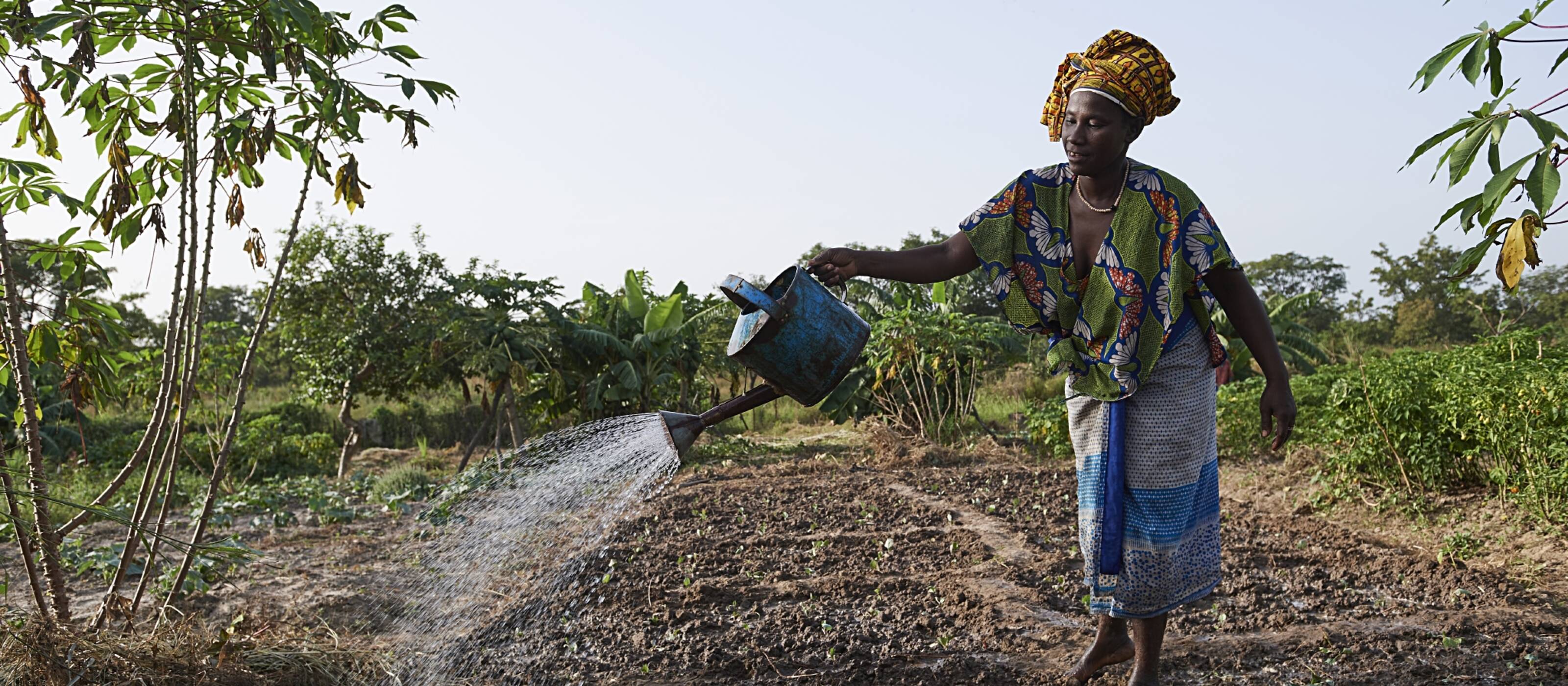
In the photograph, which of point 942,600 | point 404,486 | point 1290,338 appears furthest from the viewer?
point 1290,338

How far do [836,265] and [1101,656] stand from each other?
3.85 feet

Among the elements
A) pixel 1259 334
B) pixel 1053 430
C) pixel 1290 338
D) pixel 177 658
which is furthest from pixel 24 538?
pixel 1290 338

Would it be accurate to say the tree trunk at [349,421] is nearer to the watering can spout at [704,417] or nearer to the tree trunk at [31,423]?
the tree trunk at [31,423]

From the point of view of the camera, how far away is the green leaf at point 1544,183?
2129 mm

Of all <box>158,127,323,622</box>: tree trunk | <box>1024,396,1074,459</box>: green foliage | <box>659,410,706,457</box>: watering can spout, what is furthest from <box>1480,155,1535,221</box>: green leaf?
<box>1024,396,1074,459</box>: green foliage

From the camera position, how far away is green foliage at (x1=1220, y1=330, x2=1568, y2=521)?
4012 millimetres

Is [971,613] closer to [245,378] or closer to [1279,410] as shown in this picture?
[1279,410]

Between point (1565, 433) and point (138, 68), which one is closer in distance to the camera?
point (138, 68)

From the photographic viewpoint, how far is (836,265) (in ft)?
7.91

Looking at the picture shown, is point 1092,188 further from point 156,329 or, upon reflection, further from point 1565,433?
point 156,329

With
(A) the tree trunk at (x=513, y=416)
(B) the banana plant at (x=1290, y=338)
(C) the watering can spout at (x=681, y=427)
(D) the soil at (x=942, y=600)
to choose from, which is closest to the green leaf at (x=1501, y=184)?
(D) the soil at (x=942, y=600)

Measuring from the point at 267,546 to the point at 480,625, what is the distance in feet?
7.23

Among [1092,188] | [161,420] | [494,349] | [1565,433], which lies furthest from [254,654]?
[494,349]

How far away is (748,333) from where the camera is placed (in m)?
2.42
